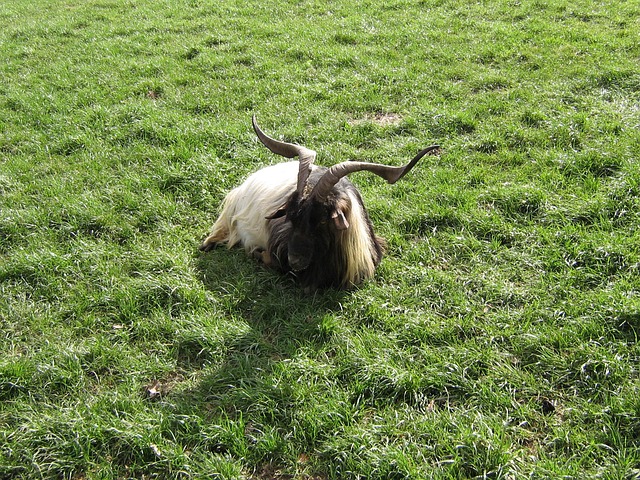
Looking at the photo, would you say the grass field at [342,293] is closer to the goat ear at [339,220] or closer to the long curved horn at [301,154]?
the goat ear at [339,220]

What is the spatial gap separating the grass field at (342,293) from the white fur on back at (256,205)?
256mm

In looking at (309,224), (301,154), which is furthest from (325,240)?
(301,154)

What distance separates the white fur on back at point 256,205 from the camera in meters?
5.81

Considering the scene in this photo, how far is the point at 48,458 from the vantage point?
3.97m

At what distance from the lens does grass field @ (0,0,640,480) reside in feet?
13.1

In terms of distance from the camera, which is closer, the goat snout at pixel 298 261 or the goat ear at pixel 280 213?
the goat snout at pixel 298 261

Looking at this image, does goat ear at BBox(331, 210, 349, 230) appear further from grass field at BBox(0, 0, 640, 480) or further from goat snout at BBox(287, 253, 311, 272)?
grass field at BBox(0, 0, 640, 480)

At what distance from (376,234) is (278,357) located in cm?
201

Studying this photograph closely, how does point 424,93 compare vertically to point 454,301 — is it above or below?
above

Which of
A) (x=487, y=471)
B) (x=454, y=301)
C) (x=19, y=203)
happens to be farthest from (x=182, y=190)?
(x=487, y=471)

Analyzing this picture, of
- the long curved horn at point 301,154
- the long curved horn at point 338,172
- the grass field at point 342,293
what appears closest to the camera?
the grass field at point 342,293

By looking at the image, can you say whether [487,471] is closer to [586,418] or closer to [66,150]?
[586,418]

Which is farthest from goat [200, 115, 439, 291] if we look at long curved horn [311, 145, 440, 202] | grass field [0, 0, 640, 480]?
grass field [0, 0, 640, 480]

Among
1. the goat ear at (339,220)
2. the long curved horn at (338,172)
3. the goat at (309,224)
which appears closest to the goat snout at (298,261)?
the goat at (309,224)
